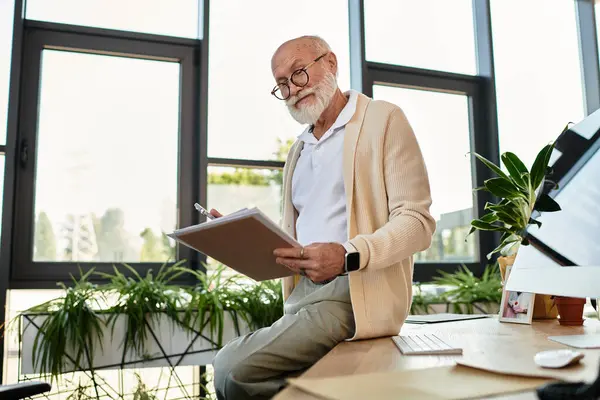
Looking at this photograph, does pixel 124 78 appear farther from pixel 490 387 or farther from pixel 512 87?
pixel 490 387

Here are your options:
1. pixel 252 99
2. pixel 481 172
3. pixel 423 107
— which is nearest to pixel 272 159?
pixel 252 99

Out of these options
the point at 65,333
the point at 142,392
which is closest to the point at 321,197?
the point at 65,333

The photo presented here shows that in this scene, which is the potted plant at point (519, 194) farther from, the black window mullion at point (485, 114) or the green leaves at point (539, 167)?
the black window mullion at point (485, 114)

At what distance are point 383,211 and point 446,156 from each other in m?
2.20

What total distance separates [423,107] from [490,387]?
3.09 meters

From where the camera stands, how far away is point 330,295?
1.49 metres

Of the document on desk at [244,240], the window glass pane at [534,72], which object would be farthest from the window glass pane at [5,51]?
the window glass pane at [534,72]

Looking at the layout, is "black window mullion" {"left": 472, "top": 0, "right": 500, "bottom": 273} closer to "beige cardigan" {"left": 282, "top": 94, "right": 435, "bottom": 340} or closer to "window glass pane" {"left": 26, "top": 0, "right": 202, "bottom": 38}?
"window glass pane" {"left": 26, "top": 0, "right": 202, "bottom": 38}

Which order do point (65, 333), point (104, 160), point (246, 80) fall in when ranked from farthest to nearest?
point (246, 80)
point (104, 160)
point (65, 333)

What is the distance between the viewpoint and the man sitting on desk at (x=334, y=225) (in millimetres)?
1356

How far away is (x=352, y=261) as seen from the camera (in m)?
1.36

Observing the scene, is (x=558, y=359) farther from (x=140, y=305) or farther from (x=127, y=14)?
(x=127, y=14)

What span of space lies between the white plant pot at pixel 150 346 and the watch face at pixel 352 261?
4.04 feet

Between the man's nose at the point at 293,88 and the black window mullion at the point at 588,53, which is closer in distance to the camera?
the man's nose at the point at 293,88
